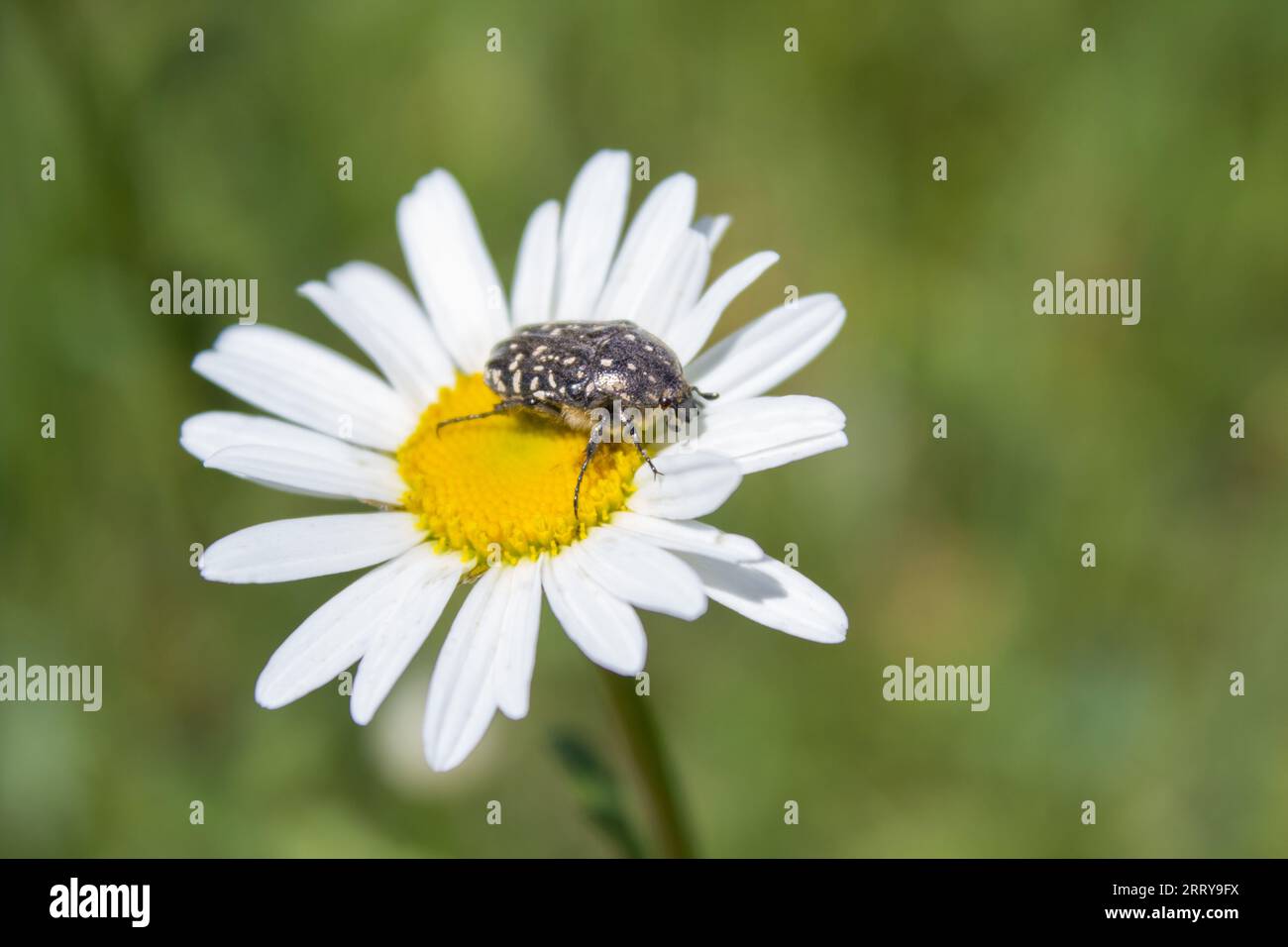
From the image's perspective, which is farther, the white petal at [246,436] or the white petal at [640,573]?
the white petal at [246,436]

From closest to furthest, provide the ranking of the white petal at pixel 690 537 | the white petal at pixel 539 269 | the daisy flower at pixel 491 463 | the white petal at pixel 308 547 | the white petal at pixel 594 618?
the white petal at pixel 594 618
the white petal at pixel 690 537
the daisy flower at pixel 491 463
the white petal at pixel 308 547
the white petal at pixel 539 269

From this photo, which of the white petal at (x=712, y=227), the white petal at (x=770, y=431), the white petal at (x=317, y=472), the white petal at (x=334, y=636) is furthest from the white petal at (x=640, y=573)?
the white petal at (x=712, y=227)

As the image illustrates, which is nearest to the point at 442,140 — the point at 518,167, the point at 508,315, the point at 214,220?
the point at 518,167

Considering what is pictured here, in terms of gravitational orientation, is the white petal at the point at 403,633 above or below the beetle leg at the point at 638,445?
below

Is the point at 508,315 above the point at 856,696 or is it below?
above

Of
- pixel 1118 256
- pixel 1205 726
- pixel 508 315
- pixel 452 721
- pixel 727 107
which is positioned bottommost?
pixel 1205 726

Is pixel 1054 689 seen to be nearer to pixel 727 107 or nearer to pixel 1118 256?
pixel 1118 256

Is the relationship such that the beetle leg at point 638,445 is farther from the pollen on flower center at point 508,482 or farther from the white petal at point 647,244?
the white petal at point 647,244
